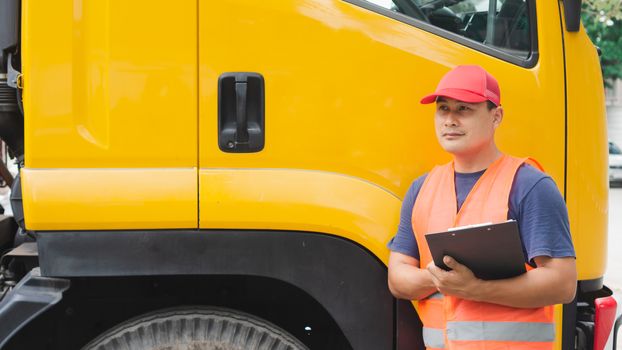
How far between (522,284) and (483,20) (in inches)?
38.2

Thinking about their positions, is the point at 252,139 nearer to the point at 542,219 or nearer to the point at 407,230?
the point at 407,230

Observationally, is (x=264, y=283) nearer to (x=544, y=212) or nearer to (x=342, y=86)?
(x=342, y=86)

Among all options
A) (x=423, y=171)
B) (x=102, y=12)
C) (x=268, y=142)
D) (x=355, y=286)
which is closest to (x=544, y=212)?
(x=423, y=171)

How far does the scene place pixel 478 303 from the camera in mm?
2250

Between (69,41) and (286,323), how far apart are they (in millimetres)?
1278

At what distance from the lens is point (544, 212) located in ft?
7.09

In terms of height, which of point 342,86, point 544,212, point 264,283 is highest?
point 342,86

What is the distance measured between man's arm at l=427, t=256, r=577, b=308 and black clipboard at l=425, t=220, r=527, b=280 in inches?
0.9

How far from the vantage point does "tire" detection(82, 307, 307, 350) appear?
2.51 metres

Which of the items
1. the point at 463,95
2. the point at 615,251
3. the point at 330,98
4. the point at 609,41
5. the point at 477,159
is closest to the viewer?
the point at 463,95

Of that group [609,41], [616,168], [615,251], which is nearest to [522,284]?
[615,251]

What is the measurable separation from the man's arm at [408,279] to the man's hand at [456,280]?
0.08 m

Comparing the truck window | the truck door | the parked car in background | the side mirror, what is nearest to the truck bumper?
the truck door

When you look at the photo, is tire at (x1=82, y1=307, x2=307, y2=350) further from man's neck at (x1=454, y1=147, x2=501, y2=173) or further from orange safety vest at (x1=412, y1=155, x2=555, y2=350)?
man's neck at (x1=454, y1=147, x2=501, y2=173)
